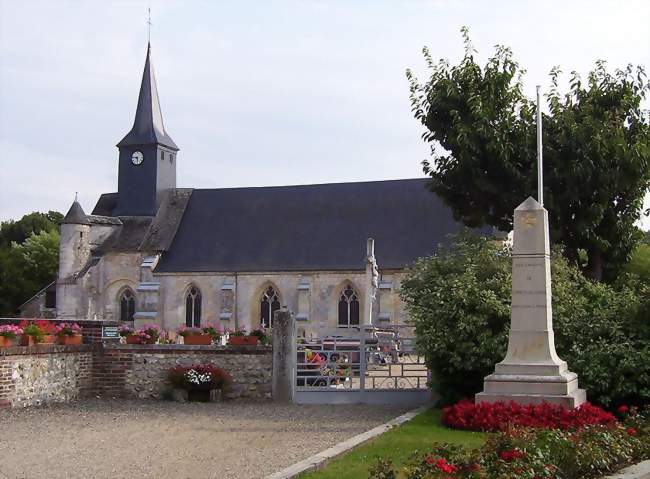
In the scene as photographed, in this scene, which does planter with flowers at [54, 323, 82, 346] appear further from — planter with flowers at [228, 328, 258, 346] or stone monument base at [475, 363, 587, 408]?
stone monument base at [475, 363, 587, 408]

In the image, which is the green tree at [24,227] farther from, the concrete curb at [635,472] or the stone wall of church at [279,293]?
the concrete curb at [635,472]

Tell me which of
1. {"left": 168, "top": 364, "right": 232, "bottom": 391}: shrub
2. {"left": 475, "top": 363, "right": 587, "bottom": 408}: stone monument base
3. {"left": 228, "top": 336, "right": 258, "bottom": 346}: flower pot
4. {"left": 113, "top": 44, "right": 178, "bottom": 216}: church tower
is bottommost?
{"left": 168, "top": 364, "right": 232, "bottom": 391}: shrub

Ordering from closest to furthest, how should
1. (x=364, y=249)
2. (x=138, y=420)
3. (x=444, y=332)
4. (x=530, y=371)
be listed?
(x=530, y=371) < (x=138, y=420) < (x=444, y=332) < (x=364, y=249)

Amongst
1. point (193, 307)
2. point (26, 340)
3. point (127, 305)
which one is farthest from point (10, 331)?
point (127, 305)

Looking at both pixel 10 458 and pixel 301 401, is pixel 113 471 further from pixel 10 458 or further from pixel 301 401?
pixel 301 401

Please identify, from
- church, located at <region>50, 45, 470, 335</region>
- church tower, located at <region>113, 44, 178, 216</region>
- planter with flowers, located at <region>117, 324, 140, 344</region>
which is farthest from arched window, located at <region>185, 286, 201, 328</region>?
planter with flowers, located at <region>117, 324, 140, 344</region>

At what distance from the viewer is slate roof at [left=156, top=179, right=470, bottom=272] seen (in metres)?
38.8

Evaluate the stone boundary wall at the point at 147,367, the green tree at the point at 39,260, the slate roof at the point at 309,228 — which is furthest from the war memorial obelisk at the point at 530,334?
the green tree at the point at 39,260

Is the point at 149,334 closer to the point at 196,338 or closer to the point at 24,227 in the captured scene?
the point at 196,338

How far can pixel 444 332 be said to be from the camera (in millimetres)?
14047

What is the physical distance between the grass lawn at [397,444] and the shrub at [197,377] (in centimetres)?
508

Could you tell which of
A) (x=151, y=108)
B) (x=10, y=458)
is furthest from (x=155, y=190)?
(x=10, y=458)

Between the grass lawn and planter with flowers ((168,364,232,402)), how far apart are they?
5084 mm

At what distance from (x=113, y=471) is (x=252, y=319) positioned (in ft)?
102
